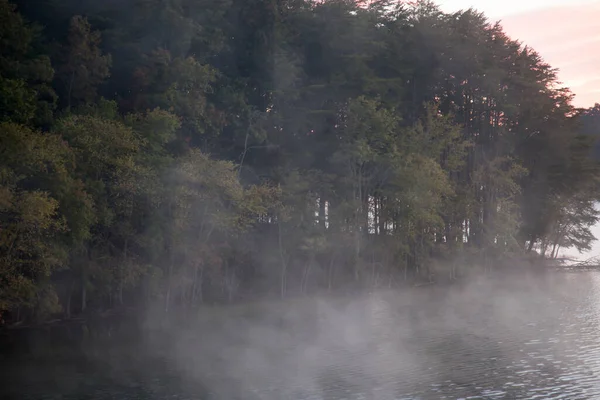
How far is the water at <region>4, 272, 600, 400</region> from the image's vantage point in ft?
94.7

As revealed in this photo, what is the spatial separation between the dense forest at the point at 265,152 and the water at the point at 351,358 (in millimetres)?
6125

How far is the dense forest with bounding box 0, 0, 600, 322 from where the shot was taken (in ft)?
146

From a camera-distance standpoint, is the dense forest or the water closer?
the water

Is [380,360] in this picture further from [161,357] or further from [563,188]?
[563,188]

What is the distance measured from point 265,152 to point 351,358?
28.9m

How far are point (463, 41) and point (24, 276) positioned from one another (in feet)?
161

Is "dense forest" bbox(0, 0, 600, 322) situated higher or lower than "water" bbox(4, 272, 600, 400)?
higher

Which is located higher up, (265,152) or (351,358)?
(265,152)

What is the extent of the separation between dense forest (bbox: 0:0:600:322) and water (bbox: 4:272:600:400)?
612 centimetres

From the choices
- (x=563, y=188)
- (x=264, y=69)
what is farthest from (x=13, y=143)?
(x=563, y=188)

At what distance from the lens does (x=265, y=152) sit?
201 ft

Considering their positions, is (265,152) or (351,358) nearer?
(351,358)

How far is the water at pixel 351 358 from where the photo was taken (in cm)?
2886

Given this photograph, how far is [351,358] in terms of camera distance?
3503cm
